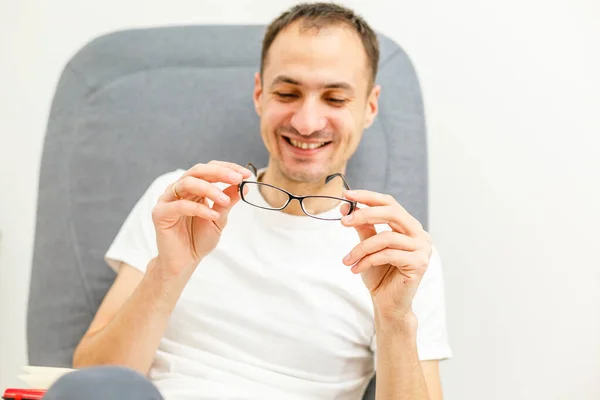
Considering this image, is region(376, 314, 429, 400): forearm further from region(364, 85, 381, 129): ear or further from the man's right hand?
region(364, 85, 381, 129): ear

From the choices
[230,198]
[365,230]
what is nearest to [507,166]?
[365,230]

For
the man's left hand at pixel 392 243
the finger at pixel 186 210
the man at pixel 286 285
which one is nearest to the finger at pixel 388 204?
the man's left hand at pixel 392 243

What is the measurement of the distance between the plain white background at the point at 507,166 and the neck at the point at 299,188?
15.9 inches

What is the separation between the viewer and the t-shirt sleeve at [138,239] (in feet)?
3.82

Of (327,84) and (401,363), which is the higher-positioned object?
(327,84)

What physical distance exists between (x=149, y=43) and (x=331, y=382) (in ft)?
2.75

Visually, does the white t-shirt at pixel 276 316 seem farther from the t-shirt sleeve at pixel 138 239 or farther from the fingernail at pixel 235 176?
the fingernail at pixel 235 176

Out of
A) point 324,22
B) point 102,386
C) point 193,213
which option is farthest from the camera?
point 324,22

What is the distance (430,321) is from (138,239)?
583 mm

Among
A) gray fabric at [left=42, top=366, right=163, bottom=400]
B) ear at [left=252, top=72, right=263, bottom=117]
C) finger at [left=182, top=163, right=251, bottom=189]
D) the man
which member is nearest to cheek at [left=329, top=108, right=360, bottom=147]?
the man

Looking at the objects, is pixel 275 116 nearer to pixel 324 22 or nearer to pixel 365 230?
pixel 324 22

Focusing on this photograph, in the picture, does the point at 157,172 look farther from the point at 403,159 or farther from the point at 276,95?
the point at 403,159

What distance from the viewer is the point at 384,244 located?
91 centimetres

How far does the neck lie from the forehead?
20 centimetres
